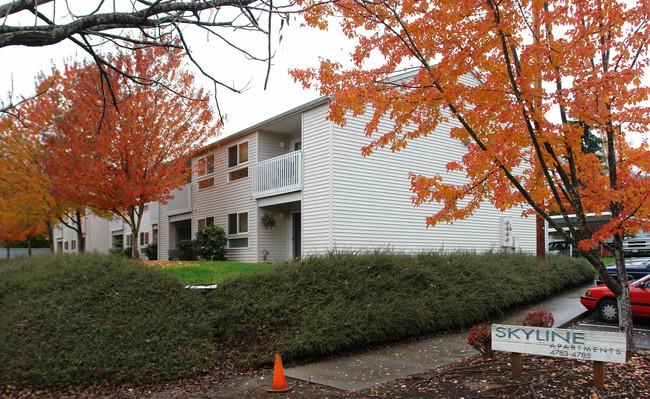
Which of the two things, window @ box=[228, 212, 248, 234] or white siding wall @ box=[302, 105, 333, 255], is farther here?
window @ box=[228, 212, 248, 234]

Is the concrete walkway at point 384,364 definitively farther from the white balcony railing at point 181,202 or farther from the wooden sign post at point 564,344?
the white balcony railing at point 181,202

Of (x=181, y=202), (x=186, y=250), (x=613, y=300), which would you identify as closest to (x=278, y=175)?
(x=186, y=250)

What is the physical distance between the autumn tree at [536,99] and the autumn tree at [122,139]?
10638mm

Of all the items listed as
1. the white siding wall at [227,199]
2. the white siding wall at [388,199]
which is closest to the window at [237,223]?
the white siding wall at [227,199]

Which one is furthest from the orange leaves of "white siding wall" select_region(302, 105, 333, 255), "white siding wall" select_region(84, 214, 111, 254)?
"white siding wall" select_region(84, 214, 111, 254)

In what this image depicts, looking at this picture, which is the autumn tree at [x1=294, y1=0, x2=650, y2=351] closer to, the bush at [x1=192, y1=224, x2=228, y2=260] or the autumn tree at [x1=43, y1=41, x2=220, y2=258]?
Answer: the autumn tree at [x1=43, y1=41, x2=220, y2=258]

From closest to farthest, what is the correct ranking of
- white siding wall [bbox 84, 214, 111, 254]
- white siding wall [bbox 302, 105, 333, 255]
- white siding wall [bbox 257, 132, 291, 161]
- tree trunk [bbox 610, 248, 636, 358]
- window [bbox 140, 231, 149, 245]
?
tree trunk [bbox 610, 248, 636, 358]
white siding wall [bbox 302, 105, 333, 255]
white siding wall [bbox 257, 132, 291, 161]
window [bbox 140, 231, 149, 245]
white siding wall [bbox 84, 214, 111, 254]

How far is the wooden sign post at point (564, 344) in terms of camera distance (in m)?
5.54

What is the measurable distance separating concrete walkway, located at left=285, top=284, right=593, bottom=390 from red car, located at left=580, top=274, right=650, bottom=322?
3642 mm

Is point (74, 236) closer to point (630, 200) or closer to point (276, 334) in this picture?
point (276, 334)

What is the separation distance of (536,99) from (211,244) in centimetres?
1525

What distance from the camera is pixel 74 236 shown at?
140 feet

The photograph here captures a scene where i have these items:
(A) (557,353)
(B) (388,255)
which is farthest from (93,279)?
(A) (557,353)

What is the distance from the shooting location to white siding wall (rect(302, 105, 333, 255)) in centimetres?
1529
